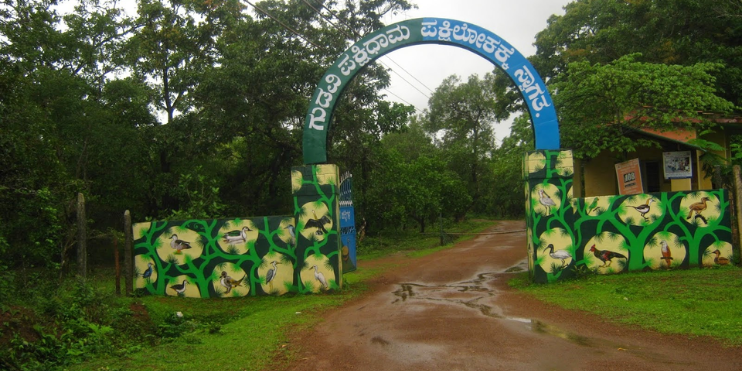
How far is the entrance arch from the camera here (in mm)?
11594

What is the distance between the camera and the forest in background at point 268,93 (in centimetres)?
1547

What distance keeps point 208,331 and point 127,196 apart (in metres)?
14.4

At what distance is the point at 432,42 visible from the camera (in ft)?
39.0

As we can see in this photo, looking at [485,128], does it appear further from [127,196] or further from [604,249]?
[604,249]

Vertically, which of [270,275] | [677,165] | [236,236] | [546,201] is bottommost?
[270,275]

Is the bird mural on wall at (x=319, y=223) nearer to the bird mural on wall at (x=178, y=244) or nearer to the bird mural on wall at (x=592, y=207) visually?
the bird mural on wall at (x=178, y=244)

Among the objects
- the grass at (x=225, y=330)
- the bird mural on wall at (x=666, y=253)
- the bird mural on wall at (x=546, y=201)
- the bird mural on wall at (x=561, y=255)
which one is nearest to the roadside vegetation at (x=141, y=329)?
the grass at (x=225, y=330)

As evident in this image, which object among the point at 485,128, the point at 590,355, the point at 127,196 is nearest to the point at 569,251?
the point at 590,355

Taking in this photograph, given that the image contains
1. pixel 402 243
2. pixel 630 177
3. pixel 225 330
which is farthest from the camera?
pixel 402 243

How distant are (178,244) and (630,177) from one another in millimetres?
9893

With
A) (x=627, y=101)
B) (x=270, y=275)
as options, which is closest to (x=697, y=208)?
(x=627, y=101)

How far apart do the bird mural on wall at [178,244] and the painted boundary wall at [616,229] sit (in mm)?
7099

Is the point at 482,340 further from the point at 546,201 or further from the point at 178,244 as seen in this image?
the point at 178,244

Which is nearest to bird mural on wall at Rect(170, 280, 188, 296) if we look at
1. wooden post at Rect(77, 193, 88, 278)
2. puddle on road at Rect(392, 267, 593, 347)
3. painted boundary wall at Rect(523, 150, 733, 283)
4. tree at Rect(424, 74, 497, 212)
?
wooden post at Rect(77, 193, 88, 278)
